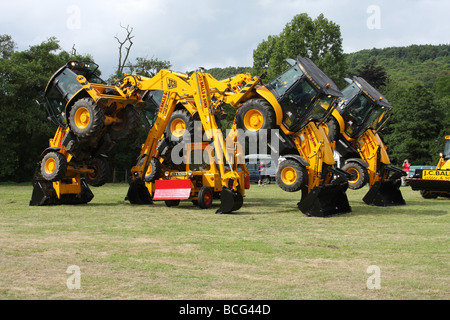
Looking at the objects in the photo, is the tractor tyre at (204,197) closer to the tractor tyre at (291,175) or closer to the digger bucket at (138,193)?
the digger bucket at (138,193)

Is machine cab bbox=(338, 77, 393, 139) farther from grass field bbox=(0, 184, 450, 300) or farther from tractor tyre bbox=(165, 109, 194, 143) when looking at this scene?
grass field bbox=(0, 184, 450, 300)

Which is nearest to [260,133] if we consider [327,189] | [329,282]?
[327,189]

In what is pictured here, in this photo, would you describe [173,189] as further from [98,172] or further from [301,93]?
[301,93]

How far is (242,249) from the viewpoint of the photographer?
895 centimetres

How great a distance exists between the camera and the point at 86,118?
58.0 ft

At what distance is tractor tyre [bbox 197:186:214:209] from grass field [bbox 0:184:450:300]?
2.50 meters

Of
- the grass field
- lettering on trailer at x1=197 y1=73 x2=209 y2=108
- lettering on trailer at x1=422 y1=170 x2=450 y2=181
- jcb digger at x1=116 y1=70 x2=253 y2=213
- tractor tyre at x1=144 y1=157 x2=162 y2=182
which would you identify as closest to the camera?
the grass field

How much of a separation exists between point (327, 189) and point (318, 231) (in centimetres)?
359

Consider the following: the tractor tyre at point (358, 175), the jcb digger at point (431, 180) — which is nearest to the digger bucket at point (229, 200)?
the tractor tyre at point (358, 175)

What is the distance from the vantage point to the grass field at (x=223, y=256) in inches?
241

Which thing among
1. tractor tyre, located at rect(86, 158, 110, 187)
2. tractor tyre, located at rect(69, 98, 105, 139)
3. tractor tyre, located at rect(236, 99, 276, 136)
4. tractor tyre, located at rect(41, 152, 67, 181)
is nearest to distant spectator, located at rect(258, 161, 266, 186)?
tractor tyre, located at rect(86, 158, 110, 187)

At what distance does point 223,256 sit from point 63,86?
1223 centimetres

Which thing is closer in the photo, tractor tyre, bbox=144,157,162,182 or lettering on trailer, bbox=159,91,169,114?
lettering on trailer, bbox=159,91,169,114

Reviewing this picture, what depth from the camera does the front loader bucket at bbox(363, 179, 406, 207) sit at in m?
18.5
